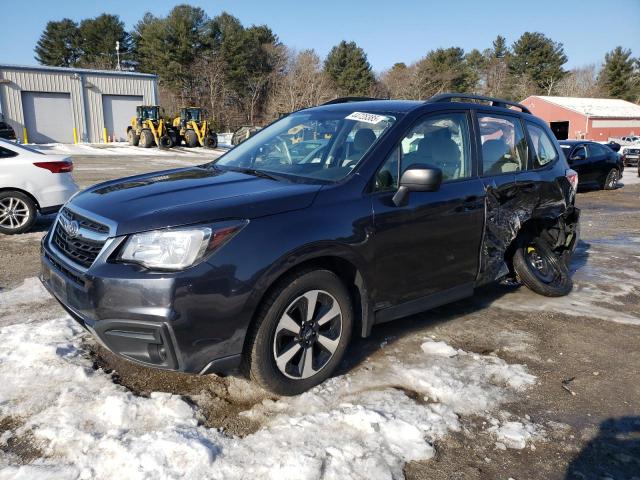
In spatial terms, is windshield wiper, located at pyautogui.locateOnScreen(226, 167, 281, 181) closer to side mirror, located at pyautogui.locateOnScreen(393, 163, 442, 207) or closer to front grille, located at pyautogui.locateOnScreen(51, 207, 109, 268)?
side mirror, located at pyautogui.locateOnScreen(393, 163, 442, 207)

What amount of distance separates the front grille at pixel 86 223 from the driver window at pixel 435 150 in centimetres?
168

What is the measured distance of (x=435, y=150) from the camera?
3863mm

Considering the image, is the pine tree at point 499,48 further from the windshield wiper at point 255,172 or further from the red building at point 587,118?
the windshield wiper at point 255,172

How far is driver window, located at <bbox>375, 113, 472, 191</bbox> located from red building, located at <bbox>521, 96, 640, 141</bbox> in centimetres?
5373

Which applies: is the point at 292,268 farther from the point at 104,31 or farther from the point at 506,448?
the point at 104,31

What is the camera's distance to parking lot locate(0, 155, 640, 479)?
2.52 meters

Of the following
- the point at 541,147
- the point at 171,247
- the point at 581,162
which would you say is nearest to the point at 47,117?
the point at 581,162

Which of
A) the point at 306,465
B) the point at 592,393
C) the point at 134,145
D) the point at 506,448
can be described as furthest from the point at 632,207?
the point at 134,145

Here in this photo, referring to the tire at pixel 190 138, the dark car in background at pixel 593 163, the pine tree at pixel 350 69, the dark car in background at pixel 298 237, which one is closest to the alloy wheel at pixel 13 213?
the dark car in background at pixel 298 237

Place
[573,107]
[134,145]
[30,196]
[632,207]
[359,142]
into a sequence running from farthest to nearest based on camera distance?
[573,107]
[134,145]
[632,207]
[30,196]
[359,142]

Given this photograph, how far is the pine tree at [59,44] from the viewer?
67500 mm

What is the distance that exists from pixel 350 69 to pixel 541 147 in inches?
2419

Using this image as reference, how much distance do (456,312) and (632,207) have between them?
9.70 m

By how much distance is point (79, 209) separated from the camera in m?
3.08
